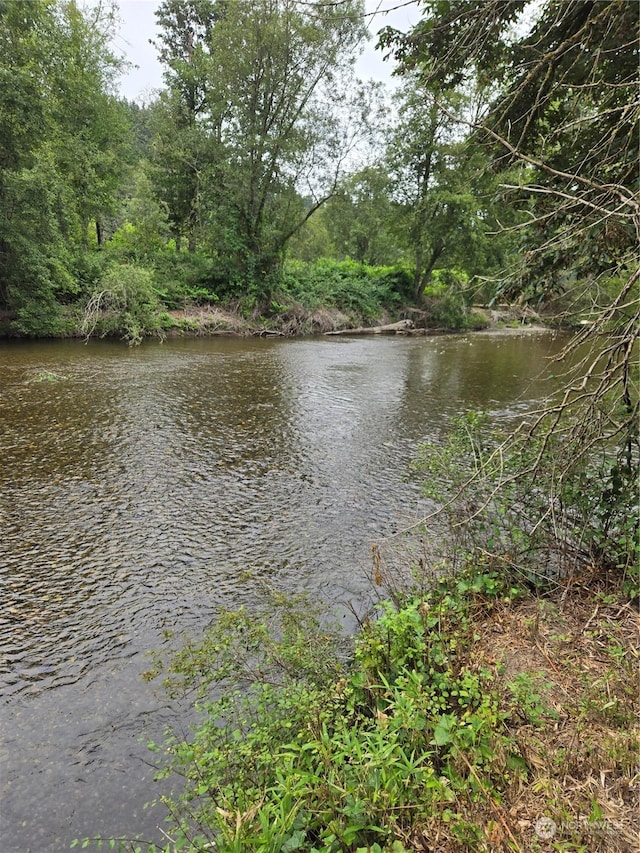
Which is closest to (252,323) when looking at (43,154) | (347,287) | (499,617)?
(347,287)

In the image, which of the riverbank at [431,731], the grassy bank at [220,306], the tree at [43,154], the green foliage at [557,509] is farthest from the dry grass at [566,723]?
the tree at [43,154]

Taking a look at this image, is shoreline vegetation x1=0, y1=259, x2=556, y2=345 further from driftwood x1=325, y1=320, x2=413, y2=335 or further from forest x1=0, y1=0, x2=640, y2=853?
forest x1=0, y1=0, x2=640, y2=853

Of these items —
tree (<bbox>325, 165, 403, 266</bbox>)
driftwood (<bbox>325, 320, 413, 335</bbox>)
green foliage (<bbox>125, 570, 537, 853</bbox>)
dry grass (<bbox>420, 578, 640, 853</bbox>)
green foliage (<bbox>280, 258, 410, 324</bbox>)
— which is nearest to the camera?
dry grass (<bbox>420, 578, 640, 853</bbox>)

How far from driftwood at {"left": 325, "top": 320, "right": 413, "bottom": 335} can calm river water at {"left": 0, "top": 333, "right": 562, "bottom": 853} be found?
537 inches

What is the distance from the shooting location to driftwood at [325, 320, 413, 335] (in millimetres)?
25788

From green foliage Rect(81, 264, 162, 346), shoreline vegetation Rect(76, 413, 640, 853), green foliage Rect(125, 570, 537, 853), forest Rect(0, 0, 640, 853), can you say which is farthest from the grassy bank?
green foliage Rect(125, 570, 537, 853)

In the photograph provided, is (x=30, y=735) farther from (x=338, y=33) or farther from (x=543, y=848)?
(x=338, y=33)

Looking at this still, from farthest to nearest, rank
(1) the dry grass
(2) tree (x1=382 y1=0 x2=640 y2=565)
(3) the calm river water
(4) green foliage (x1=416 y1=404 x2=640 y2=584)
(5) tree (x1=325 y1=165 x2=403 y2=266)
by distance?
(5) tree (x1=325 y1=165 x2=403 y2=266)
(4) green foliage (x1=416 y1=404 x2=640 y2=584)
(2) tree (x1=382 y1=0 x2=640 y2=565)
(3) the calm river water
(1) the dry grass

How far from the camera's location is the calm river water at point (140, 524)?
2619mm

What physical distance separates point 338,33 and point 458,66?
23105mm

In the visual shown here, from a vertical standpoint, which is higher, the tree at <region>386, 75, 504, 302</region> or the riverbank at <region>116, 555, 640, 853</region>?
the tree at <region>386, 75, 504, 302</region>

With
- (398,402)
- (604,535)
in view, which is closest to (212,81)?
(398,402)

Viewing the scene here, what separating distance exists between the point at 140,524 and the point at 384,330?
919 inches

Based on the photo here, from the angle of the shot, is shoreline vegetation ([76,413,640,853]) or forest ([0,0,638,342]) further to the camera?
forest ([0,0,638,342])
